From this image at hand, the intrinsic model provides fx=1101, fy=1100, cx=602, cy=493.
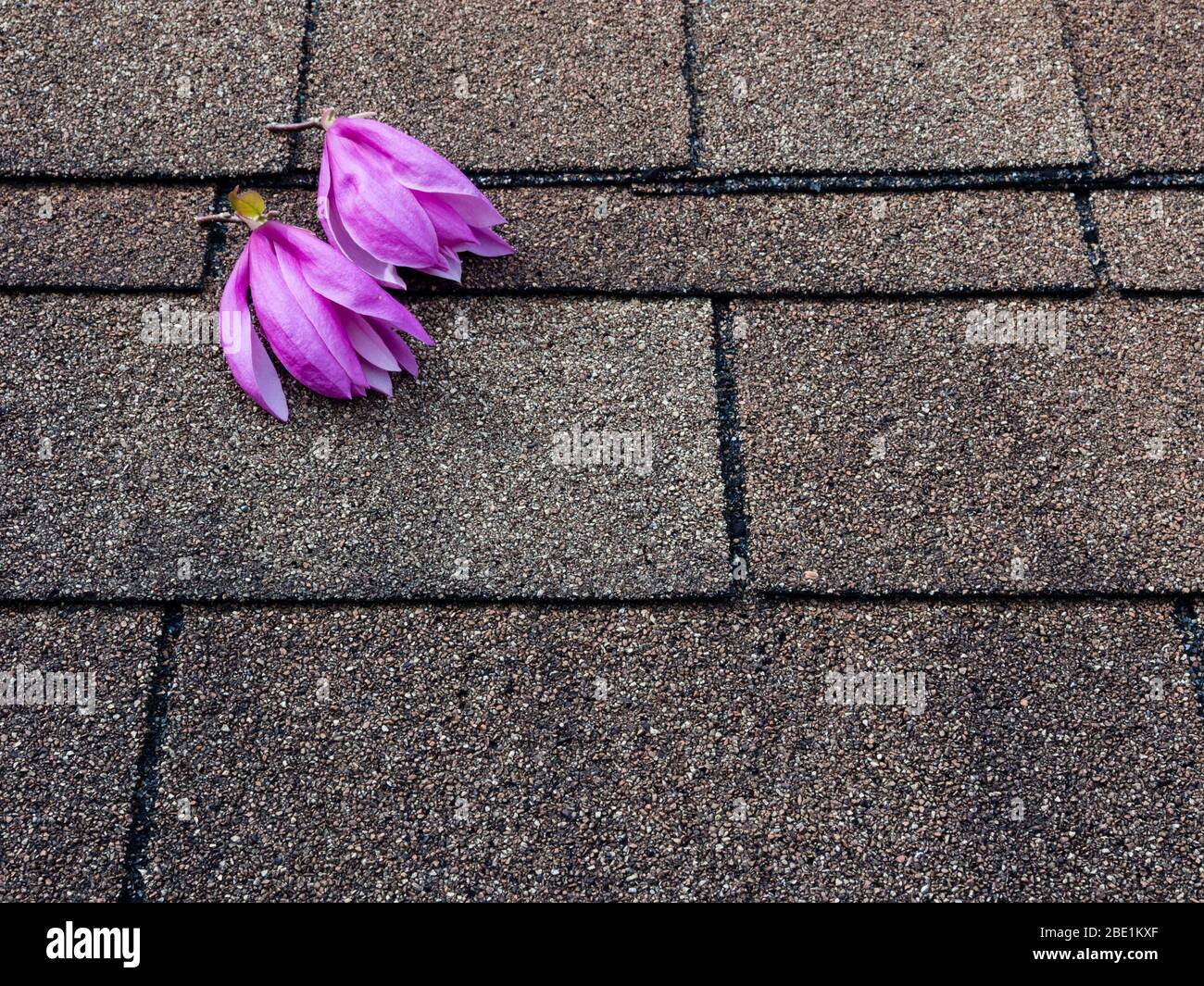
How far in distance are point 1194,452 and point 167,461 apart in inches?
62.6

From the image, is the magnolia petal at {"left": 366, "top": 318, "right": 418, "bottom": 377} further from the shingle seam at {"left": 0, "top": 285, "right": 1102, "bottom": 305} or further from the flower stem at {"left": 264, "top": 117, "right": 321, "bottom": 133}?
the flower stem at {"left": 264, "top": 117, "right": 321, "bottom": 133}

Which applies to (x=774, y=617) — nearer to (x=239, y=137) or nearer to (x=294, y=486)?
(x=294, y=486)

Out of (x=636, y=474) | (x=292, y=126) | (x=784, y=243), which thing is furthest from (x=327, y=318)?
(x=784, y=243)

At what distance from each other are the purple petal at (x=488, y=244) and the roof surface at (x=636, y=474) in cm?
3

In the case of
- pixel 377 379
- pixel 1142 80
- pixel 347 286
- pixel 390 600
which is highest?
pixel 1142 80

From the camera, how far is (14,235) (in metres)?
1.89

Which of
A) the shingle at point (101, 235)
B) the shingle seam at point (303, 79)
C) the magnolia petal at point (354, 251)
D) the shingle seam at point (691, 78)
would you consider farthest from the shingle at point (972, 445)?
the shingle at point (101, 235)

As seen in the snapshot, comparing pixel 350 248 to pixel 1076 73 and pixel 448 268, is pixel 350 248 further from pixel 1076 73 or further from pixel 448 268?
pixel 1076 73

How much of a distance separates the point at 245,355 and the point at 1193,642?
147cm

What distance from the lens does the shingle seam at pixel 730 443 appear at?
5.34 feet

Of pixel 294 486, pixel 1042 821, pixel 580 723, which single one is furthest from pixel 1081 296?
pixel 294 486

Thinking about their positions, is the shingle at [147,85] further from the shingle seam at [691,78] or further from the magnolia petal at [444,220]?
the shingle seam at [691,78]

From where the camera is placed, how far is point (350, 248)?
1765 millimetres

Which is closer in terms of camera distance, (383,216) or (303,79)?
(383,216)
